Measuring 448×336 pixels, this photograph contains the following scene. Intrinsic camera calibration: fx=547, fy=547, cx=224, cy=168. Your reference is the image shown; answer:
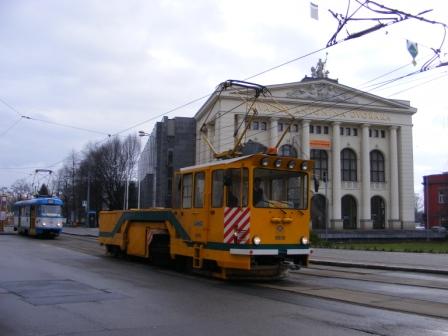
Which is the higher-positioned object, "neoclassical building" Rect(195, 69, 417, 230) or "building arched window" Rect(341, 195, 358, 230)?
"neoclassical building" Rect(195, 69, 417, 230)

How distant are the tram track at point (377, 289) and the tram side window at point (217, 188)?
2.27 metres

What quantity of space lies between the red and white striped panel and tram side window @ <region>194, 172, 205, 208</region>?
51.7 inches

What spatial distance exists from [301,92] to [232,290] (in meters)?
63.3

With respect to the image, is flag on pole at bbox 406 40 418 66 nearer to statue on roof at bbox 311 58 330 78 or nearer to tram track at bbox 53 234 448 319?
tram track at bbox 53 234 448 319

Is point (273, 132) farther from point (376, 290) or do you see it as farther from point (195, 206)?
point (376, 290)

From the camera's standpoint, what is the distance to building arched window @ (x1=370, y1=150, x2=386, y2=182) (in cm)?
8056

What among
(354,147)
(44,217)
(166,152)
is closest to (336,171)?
(354,147)

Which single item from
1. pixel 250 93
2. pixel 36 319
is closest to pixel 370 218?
pixel 250 93

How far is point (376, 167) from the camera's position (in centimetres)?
8106

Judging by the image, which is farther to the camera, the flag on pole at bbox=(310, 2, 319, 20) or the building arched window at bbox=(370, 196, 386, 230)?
the building arched window at bbox=(370, 196, 386, 230)

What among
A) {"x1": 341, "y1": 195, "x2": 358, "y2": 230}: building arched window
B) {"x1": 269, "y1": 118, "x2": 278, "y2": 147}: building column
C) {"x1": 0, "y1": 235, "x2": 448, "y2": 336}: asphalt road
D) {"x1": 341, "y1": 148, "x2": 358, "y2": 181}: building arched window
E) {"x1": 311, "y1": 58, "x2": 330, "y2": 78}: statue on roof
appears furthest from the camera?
{"x1": 311, "y1": 58, "x2": 330, "y2": 78}: statue on roof

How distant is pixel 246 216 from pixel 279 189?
132 centimetres

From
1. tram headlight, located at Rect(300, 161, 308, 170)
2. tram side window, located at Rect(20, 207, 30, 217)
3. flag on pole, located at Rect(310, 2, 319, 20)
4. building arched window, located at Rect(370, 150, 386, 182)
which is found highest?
building arched window, located at Rect(370, 150, 386, 182)

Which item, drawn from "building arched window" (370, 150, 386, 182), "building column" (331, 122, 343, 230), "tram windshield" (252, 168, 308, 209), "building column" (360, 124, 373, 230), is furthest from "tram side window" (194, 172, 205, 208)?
"building arched window" (370, 150, 386, 182)
